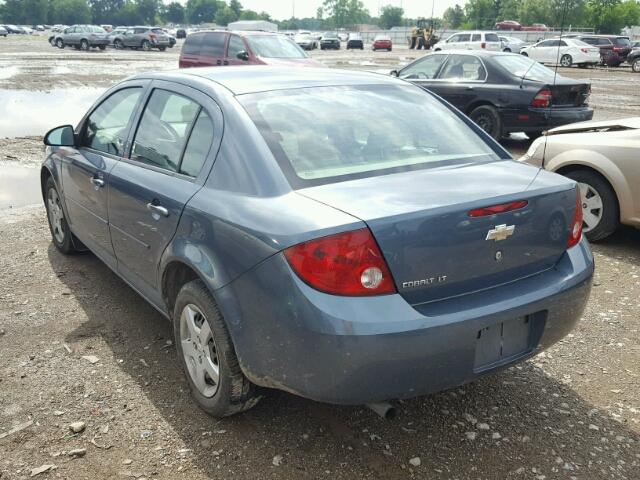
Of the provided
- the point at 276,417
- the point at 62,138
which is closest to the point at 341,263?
the point at 276,417

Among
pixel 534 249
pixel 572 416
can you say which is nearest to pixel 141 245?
pixel 534 249

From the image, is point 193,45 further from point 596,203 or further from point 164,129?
point 164,129

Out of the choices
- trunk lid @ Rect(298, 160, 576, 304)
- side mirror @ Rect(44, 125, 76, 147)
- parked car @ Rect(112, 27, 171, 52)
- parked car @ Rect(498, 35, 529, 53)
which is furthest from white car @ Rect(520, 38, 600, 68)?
trunk lid @ Rect(298, 160, 576, 304)

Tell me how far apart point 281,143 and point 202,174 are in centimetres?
43

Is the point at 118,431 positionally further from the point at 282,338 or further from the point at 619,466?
the point at 619,466

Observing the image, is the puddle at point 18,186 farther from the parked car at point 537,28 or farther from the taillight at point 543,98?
the parked car at point 537,28

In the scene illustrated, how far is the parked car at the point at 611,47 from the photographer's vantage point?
34531 mm

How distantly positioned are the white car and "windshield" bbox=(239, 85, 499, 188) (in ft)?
104

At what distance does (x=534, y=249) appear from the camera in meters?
2.88

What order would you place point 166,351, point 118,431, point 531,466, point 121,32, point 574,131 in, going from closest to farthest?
1. point 531,466
2. point 118,431
3. point 166,351
4. point 574,131
5. point 121,32

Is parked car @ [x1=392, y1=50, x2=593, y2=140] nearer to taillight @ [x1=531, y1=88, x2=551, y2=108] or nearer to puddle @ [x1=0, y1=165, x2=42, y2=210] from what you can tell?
taillight @ [x1=531, y1=88, x2=551, y2=108]

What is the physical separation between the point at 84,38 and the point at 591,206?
46759 mm

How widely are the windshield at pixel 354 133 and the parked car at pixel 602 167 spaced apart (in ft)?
8.14

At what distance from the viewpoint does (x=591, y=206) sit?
5.77 metres
